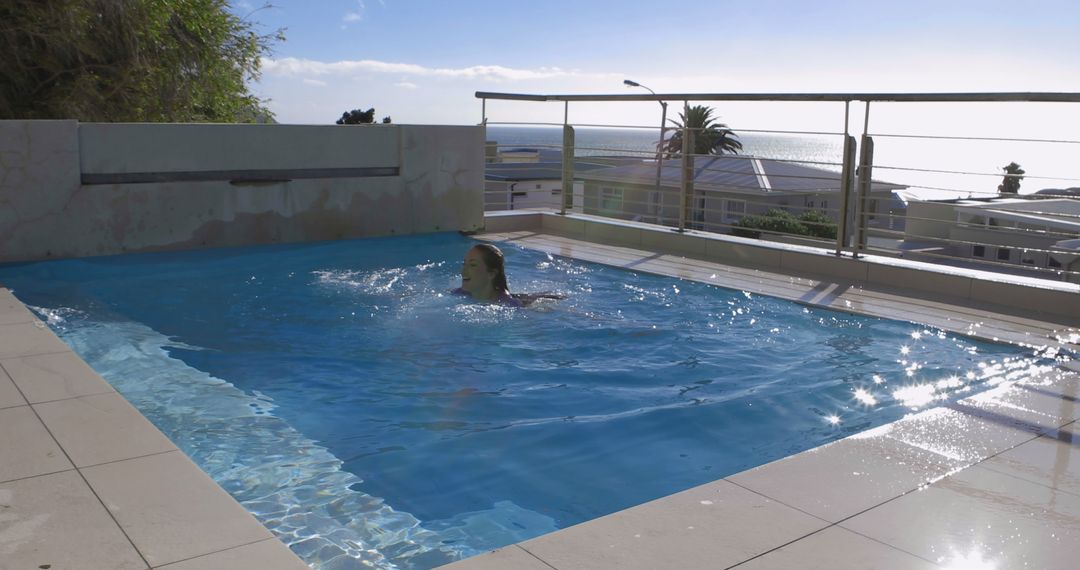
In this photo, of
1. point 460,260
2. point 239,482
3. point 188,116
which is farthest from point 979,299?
point 188,116

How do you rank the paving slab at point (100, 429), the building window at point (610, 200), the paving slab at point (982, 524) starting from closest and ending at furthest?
the paving slab at point (982, 524) → the paving slab at point (100, 429) → the building window at point (610, 200)

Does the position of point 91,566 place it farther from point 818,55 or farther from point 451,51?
point 451,51

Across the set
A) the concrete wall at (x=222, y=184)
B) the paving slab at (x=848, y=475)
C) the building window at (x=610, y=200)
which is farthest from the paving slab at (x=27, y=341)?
the building window at (x=610, y=200)

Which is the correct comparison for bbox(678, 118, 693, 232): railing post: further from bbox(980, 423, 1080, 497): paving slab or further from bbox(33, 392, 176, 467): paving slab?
bbox(33, 392, 176, 467): paving slab

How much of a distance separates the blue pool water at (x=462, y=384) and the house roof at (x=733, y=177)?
96 centimetres

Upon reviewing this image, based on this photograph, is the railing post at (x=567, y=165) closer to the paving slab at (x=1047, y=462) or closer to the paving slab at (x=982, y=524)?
the paving slab at (x=1047, y=462)

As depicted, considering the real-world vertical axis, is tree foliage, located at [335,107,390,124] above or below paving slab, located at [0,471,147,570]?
above

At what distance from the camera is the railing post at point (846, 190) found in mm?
6551

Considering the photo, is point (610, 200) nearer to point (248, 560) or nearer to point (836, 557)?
point (836, 557)

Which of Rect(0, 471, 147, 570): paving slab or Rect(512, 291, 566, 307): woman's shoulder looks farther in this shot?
Rect(512, 291, 566, 307): woman's shoulder

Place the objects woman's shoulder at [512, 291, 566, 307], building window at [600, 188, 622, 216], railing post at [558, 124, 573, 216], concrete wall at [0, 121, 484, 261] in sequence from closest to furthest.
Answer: woman's shoulder at [512, 291, 566, 307] → concrete wall at [0, 121, 484, 261] → building window at [600, 188, 622, 216] → railing post at [558, 124, 573, 216]

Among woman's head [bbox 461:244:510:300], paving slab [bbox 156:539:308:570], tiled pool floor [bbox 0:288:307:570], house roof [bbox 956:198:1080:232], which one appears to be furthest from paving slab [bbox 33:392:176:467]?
house roof [bbox 956:198:1080:232]

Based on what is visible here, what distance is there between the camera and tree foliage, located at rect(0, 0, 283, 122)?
398 inches

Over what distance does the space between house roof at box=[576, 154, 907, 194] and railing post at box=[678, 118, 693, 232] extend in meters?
0.09
